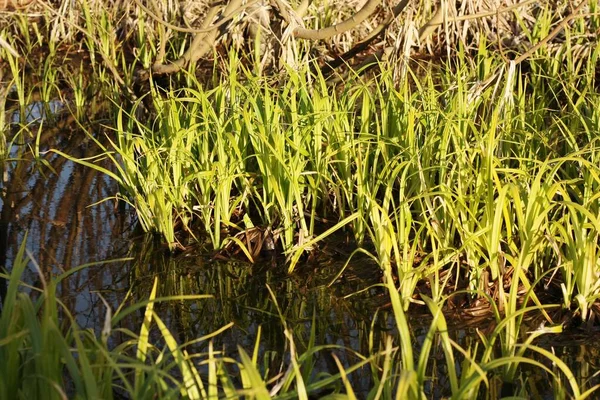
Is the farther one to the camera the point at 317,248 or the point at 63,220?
the point at 63,220

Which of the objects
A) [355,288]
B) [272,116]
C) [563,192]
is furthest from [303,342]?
[272,116]

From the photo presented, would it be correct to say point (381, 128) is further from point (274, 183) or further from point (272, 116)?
point (274, 183)

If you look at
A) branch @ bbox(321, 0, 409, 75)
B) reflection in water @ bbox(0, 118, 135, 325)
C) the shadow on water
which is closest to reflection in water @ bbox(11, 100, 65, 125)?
reflection in water @ bbox(0, 118, 135, 325)

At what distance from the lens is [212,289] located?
9.56ft

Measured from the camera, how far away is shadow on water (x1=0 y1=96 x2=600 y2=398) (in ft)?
8.11

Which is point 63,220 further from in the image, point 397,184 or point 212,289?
point 397,184

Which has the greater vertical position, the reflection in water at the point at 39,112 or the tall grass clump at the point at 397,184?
the reflection in water at the point at 39,112

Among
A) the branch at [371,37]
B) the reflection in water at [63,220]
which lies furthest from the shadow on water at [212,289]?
the branch at [371,37]

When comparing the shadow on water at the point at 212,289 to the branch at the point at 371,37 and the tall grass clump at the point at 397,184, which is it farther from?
the branch at the point at 371,37

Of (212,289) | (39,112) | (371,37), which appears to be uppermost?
(371,37)

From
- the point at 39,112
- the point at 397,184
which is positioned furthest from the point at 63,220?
the point at 39,112

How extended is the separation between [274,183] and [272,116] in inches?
23.1

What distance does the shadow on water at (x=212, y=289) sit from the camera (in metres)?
2.47

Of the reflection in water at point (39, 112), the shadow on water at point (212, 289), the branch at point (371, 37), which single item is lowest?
the shadow on water at point (212, 289)
